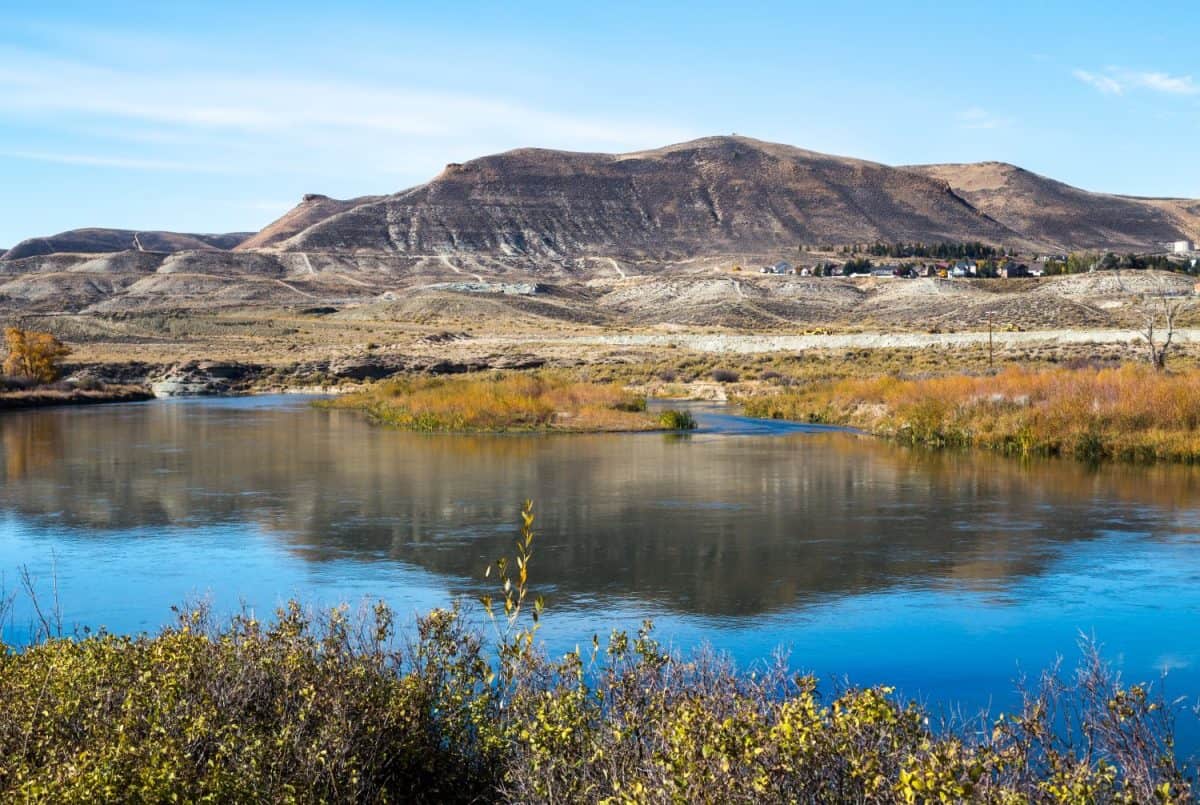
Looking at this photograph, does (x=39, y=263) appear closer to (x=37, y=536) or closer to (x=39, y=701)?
(x=37, y=536)

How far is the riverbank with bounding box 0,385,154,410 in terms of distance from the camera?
45688 mm

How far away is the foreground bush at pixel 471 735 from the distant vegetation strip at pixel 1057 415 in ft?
60.3

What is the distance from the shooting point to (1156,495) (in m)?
19.9

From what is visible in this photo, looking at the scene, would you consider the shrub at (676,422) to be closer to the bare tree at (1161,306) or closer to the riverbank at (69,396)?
the bare tree at (1161,306)

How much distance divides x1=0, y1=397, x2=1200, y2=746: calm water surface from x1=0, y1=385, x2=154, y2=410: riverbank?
65.5 ft

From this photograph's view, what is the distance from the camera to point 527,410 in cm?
3322

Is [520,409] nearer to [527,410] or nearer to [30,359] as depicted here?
[527,410]

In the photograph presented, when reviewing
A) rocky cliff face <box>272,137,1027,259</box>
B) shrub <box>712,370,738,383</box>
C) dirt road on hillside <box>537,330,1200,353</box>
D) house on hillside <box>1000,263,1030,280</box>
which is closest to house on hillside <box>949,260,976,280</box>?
house on hillside <box>1000,263,1030,280</box>

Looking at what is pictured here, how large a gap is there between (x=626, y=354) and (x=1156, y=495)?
144 feet

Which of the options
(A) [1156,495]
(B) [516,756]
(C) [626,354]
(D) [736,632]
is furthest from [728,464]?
(C) [626,354]

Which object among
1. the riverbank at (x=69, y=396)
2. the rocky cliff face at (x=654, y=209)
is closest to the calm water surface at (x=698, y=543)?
the riverbank at (x=69, y=396)

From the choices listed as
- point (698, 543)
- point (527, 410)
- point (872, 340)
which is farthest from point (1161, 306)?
point (698, 543)

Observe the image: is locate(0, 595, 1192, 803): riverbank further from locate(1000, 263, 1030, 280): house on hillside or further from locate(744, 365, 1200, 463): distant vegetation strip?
locate(1000, 263, 1030, 280): house on hillside

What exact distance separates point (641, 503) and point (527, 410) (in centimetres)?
1420
